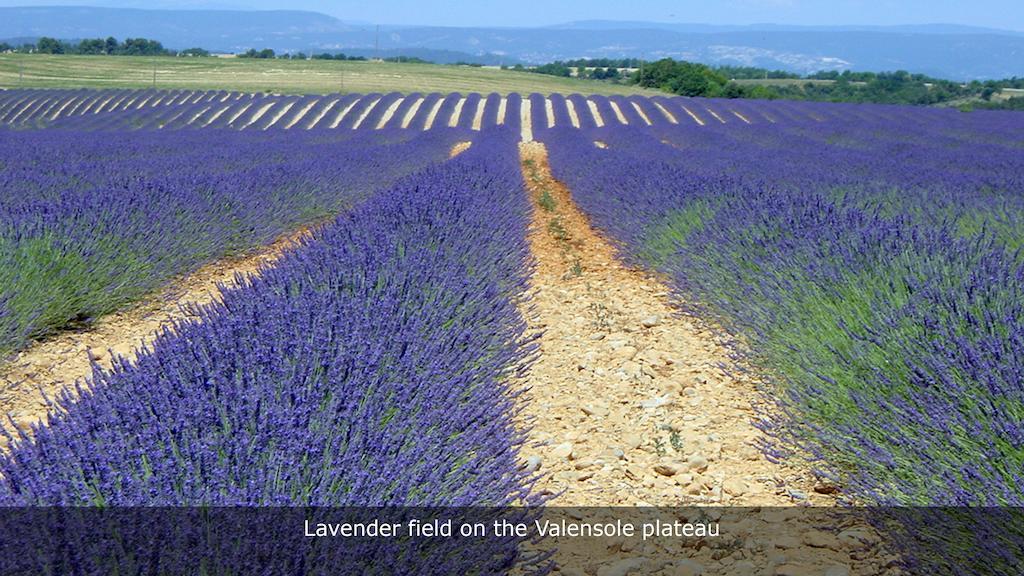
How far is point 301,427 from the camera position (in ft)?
6.14

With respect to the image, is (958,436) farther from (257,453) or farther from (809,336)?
(257,453)

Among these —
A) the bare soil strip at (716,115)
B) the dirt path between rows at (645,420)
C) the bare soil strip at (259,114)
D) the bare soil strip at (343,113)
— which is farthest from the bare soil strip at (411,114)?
the dirt path between rows at (645,420)

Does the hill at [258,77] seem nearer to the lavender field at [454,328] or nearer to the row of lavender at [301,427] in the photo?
the lavender field at [454,328]

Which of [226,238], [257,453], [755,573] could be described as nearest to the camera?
[257,453]

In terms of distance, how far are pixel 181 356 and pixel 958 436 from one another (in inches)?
79.2

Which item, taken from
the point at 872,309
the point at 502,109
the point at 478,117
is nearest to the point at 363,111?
the point at 478,117

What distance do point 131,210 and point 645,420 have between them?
155 inches

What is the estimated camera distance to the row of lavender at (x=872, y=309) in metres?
2.13

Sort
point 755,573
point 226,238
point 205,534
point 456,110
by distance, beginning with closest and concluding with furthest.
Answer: point 205,534 → point 755,573 → point 226,238 → point 456,110

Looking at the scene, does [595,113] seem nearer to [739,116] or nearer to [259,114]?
[739,116]

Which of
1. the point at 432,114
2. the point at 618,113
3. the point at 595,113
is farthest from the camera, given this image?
the point at 595,113

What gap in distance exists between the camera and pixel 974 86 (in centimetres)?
4900

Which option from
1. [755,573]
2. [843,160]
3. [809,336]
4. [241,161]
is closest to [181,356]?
[755,573]

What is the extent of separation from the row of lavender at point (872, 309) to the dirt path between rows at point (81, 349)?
84.4 inches
